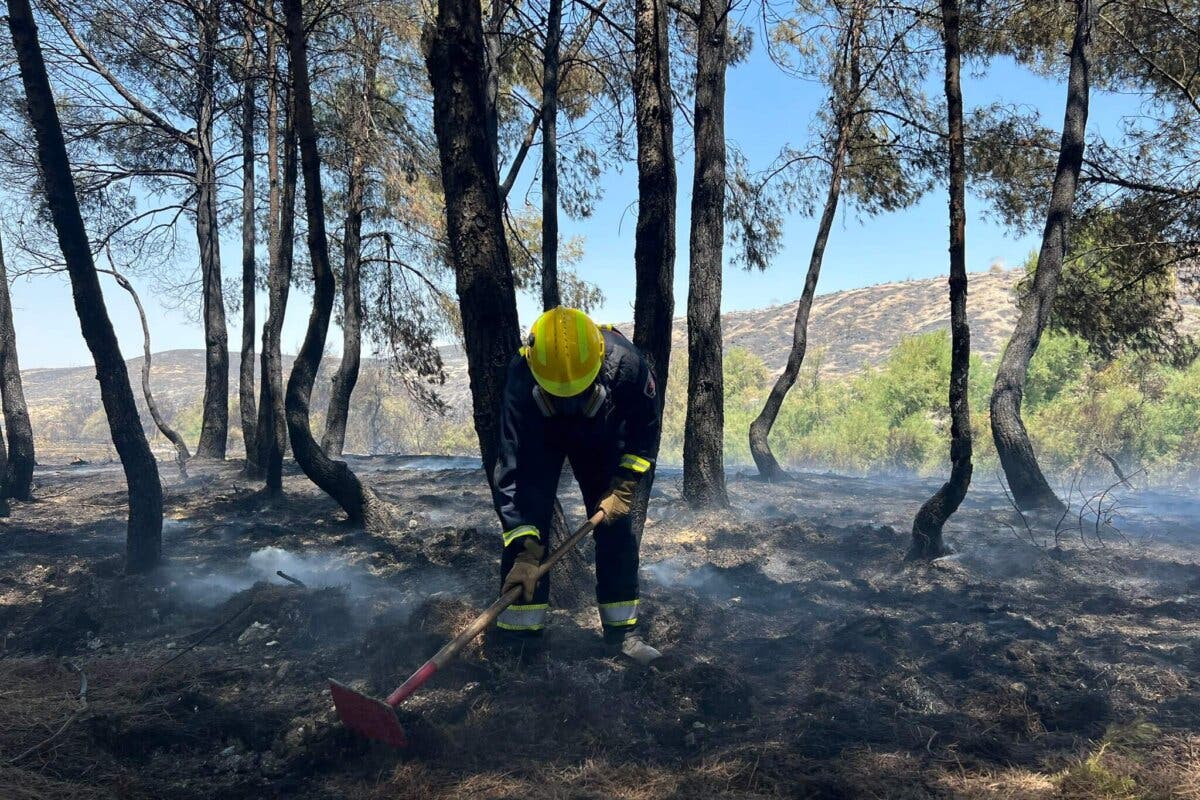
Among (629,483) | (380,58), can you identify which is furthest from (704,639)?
(380,58)

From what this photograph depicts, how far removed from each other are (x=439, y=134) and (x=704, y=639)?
3.33 metres

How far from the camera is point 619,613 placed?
4004 mm

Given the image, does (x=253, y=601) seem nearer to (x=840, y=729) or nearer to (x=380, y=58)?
(x=840, y=729)

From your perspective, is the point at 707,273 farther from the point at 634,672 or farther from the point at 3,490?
the point at 3,490

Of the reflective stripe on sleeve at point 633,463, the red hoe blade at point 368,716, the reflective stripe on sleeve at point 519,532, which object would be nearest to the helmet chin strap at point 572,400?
the reflective stripe on sleeve at point 633,463

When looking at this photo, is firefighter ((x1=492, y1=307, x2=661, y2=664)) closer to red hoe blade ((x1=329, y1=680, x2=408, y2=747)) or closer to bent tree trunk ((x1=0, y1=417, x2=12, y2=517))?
red hoe blade ((x1=329, y1=680, x2=408, y2=747))

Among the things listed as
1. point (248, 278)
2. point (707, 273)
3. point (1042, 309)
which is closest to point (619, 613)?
point (707, 273)

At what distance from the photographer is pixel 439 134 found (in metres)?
4.26

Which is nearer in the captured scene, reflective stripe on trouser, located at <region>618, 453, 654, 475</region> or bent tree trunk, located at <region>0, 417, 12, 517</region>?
reflective stripe on trouser, located at <region>618, 453, 654, 475</region>

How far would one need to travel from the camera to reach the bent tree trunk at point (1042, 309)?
24.9 ft

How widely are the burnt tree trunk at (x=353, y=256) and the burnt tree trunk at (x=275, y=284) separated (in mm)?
934

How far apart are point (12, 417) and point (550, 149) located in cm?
662

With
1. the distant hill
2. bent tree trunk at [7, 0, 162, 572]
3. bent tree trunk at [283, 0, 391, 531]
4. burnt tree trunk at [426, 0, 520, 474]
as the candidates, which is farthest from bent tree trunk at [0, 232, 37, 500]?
the distant hill

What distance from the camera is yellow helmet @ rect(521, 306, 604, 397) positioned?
3.46 meters
